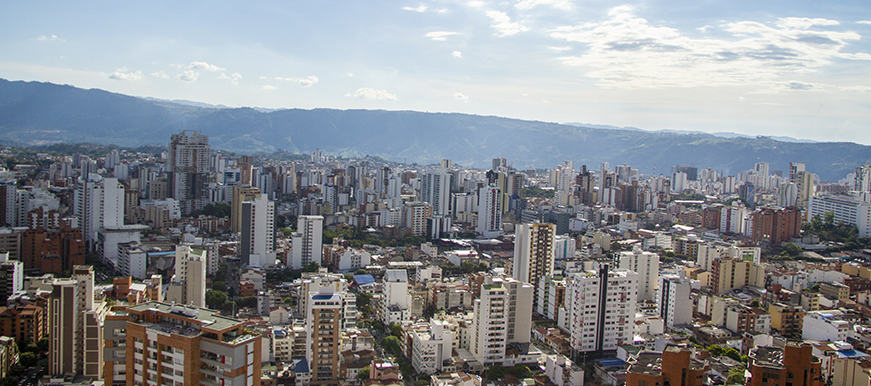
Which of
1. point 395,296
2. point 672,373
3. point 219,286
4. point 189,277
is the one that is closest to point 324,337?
point 395,296

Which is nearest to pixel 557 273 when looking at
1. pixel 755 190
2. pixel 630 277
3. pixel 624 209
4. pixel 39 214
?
pixel 630 277

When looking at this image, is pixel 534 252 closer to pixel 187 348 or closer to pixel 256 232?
pixel 256 232

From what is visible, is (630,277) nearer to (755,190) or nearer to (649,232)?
(649,232)

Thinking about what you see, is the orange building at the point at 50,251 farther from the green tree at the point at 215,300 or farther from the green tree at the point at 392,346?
the green tree at the point at 392,346

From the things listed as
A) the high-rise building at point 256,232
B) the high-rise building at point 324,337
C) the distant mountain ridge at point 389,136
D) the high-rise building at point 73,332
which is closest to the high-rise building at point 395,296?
the high-rise building at point 324,337

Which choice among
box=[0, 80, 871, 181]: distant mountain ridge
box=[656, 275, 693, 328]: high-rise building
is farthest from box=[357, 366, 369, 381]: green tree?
box=[0, 80, 871, 181]: distant mountain ridge

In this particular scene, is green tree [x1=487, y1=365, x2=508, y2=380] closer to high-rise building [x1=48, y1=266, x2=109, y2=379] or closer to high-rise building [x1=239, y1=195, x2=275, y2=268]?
high-rise building [x1=48, y1=266, x2=109, y2=379]
